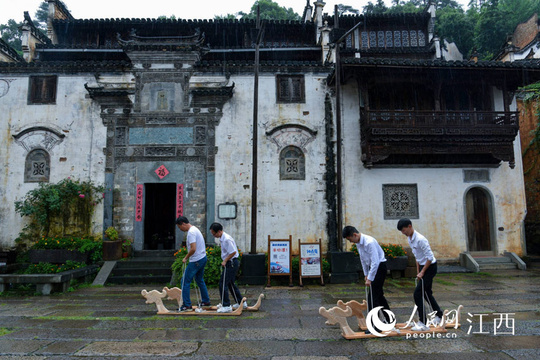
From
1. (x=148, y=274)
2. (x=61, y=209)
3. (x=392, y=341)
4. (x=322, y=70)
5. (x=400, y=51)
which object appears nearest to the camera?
(x=392, y=341)

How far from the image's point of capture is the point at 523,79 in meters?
12.1

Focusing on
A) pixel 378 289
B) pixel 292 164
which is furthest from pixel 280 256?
pixel 378 289

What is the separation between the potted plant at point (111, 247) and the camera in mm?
11164

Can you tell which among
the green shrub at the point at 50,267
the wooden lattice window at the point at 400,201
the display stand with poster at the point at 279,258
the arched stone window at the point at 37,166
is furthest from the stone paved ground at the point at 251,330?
the arched stone window at the point at 37,166

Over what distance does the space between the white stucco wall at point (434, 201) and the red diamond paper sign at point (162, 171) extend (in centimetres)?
602

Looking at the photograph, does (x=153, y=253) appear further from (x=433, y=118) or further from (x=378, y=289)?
(x=433, y=118)

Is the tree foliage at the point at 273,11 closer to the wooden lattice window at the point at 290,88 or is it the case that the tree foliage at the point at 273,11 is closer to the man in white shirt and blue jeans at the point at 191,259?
the wooden lattice window at the point at 290,88

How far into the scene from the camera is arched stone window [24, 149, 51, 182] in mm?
12344

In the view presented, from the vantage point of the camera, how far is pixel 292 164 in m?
12.6

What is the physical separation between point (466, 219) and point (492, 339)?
8373 mm

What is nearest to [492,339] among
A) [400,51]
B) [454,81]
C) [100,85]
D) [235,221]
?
[235,221]

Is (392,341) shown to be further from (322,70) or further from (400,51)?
(400,51)

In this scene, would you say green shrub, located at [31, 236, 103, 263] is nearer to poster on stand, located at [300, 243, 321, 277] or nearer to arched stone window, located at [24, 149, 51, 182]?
arched stone window, located at [24, 149, 51, 182]

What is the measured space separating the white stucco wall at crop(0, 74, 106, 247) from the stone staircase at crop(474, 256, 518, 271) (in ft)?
40.8
